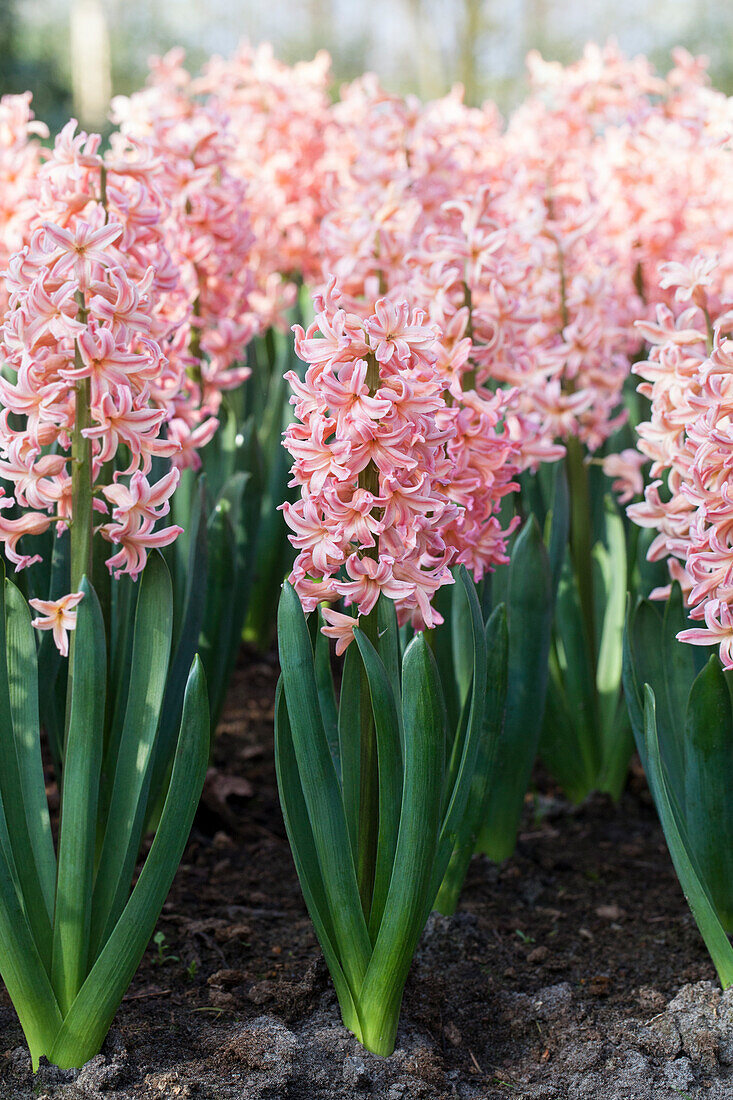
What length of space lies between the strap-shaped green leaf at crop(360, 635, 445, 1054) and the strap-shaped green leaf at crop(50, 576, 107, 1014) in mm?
504

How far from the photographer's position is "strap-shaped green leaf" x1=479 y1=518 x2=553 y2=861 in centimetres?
243

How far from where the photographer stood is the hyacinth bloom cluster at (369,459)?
169 centimetres

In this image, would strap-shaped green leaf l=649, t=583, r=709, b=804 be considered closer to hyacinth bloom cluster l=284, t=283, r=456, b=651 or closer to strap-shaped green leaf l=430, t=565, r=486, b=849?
strap-shaped green leaf l=430, t=565, r=486, b=849

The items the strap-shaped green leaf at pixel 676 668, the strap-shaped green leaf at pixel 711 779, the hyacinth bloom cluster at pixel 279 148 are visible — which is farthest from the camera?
the hyacinth bloom cluster at pixel 279 148

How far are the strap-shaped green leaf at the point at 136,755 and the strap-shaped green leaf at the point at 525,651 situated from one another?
33.9 inches

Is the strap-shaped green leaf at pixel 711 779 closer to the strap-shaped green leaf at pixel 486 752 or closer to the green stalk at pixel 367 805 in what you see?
the strap-shaped green leaf at pixel 486 752

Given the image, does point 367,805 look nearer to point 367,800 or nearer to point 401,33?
point 367,800

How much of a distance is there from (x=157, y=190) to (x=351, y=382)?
0.96 meters

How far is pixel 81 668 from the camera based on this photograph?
1.76 metres

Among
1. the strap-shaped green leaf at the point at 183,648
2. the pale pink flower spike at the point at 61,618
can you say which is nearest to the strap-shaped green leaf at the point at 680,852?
the strap-shaped green leaf at the point at 183,648

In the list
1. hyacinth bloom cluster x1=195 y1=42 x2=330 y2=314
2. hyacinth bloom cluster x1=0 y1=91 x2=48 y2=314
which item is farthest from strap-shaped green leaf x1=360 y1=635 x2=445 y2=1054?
hyacinth bloom cluster x1=195 y1=42 x2=330 y2=314

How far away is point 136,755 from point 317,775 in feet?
1.07

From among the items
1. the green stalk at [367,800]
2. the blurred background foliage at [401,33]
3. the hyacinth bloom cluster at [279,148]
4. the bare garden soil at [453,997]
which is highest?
the blurred background foliage at [401,33]

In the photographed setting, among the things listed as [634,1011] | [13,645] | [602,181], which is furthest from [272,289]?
[634,1011]
